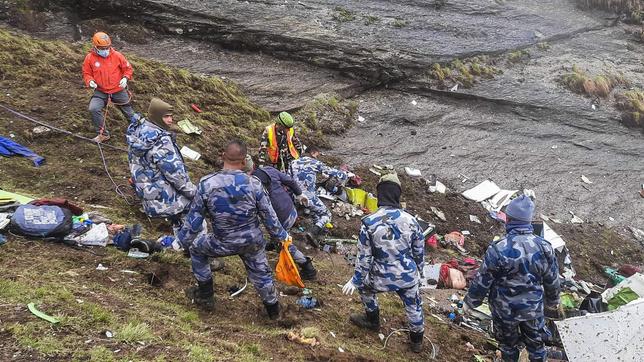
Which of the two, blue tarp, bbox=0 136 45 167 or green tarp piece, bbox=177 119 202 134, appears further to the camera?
green tarp piece, bbox=177 119 202 134

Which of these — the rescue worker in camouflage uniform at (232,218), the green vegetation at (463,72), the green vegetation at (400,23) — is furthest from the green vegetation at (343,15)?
the rescue worker in camouflage uniform at (232,218)

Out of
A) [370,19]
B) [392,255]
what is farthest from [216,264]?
[370,19]

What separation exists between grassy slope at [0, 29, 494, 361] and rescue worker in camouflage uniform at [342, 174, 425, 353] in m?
0.71

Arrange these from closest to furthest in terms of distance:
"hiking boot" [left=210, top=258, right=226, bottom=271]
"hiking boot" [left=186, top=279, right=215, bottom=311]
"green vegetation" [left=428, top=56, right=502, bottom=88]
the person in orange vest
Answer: "hiking boot" [left=186, top=279, right=215, bottom=311] < "hiking boot" [left=210, top=258, right=226, bottom=271] < the person in orange vest < "green vegetation" [left=428, top=56, right=502, bottom=88]

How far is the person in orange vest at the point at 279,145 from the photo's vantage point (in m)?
7.75

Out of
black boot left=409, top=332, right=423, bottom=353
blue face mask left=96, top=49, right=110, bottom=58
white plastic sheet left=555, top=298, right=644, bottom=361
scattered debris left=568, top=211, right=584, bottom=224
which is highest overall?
blue face mask left=96, top=49, right=110, bottom=58

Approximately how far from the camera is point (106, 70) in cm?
801

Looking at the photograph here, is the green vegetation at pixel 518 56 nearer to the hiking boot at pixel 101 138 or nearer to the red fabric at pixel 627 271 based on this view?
the red fabric at pixel 627 271

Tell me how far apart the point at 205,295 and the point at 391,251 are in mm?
2006

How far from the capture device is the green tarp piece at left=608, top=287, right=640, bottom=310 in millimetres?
6629

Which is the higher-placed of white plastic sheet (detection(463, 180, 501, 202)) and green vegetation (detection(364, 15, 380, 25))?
green vegetation (detection(364, 15, 380, 25))

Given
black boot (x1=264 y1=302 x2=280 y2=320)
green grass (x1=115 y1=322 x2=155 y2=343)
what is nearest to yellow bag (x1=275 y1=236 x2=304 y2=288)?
black boot (x1=264 y1=302 x2=280 y2=320)

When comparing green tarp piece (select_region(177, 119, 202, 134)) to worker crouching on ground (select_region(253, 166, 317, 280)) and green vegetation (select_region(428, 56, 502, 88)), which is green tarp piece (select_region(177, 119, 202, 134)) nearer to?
worker crouching on ground (select_region(253, 166, 317, 280))

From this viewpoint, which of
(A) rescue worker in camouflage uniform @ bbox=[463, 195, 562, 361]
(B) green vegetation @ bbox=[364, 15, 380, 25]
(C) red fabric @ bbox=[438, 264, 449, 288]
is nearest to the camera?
(A) rescue worker in camouflage uniform @ bbox=[463, 195, 562, 361]
